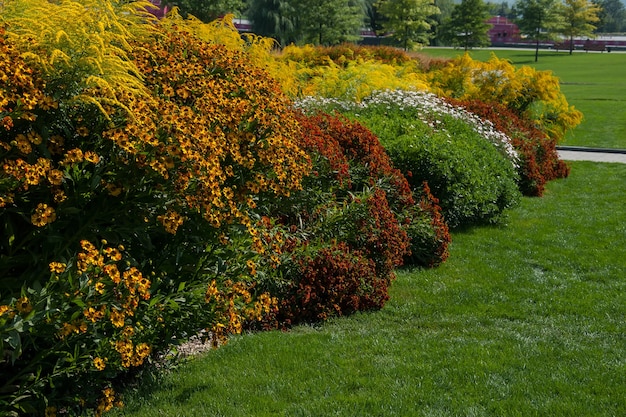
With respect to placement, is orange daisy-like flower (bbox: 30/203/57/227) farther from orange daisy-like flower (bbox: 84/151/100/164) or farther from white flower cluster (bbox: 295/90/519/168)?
white flower cluster (bbox: 295/90/519/168)

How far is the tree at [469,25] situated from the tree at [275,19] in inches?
877

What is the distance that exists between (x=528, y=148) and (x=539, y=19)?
67119 millimetres

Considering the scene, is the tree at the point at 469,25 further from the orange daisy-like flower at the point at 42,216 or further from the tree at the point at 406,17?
the orange daisy-like flower at the point at 42,216

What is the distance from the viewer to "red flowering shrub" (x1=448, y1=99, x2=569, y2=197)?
1089cm

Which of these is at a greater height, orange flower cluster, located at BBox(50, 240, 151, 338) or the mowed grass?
orange flower cluster, located at BBox(50, 240, 151, 338)

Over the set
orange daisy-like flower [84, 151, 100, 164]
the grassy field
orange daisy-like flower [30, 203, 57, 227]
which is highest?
orange daisy-like flower [84, 151, 100, 164]

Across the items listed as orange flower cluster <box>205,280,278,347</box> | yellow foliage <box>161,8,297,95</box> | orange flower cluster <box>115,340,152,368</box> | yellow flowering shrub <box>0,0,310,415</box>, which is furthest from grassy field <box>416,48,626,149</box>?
orange flower cluster <box>115,340,152,368</box>

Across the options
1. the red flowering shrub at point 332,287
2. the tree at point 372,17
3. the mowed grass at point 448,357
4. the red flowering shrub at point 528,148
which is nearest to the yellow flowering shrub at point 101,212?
the mowed grass at point 448,357

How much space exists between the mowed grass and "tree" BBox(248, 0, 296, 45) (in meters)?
42.8

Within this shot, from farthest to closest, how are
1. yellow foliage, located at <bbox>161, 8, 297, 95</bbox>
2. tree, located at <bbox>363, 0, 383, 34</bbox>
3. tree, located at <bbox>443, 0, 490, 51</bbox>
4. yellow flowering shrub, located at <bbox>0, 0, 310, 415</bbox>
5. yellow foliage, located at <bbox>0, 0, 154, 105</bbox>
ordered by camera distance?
tree, located at <bbox>363, 0, 383, 34</bbox> < tree, located at <bbox>443, 0, 490, 51</bbox> < yellow foliage, located at <bbox>161, 8, 297, 95</bbox> < yellow foliage, located at <bbox>0, 0, 154, 105</bbox> < yellow flowering shrub, located at <bbox>0, 0, 310, 415</bbox>

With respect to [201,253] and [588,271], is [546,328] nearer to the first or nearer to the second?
[588,271]

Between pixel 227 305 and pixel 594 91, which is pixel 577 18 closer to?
pixel 594 91

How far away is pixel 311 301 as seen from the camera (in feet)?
17.7

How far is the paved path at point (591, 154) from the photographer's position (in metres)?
14.8
